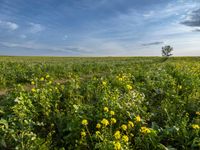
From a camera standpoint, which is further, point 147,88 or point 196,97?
point 147,88

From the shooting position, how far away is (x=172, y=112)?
552 centimetres

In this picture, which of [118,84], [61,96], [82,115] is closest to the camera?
[82,115]

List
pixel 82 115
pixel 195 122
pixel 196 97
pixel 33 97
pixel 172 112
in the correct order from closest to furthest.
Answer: pixel 195 122 < pixel 82 115 < pixel 172 112 < pixel 33 97 < pixel 196 97

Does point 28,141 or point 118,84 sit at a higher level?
point 118,84

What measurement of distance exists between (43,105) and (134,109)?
2.10 meters

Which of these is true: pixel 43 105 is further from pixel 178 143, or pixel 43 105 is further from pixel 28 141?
pixel 178 143

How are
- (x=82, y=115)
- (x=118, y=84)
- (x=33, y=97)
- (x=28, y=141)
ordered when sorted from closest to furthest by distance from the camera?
(x=28, y=141)
(x=82, y=115)
(x=33, y=97)
(x=118, y=84)

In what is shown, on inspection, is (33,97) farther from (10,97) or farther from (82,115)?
(82,115)

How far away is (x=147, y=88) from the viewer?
7.79 m

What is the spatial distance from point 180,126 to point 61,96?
3630 mm

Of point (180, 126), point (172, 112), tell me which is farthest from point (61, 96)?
point (180, 126)

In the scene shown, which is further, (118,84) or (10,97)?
(118,84)

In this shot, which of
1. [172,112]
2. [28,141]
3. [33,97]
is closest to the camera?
[28,141]

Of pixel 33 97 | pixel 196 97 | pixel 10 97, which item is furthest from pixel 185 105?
pixel 10 97
